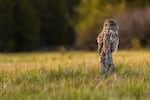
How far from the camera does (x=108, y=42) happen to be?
919cm

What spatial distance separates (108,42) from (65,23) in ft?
148

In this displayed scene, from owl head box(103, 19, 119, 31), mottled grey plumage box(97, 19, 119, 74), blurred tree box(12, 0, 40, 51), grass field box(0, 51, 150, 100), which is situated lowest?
blurred tree box(12, 0, 40, 51)

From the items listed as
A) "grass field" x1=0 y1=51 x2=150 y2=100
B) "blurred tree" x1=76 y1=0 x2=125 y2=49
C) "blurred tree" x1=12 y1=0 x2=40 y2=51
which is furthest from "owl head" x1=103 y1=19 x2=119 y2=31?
"blurred tree" x1=12 y1=0 x2=40 y2=51

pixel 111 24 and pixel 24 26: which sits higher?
pixel 111 24

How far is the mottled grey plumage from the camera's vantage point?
9148 millimetres

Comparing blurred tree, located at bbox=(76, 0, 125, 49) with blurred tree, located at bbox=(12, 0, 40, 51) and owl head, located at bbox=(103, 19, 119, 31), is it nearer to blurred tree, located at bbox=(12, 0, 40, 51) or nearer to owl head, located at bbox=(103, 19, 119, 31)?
blurred tree, located at bbox=(12, 0, 40, 51)

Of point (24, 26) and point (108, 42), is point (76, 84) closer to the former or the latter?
point (108, 42)

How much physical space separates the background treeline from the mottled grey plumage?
→ 26.2 m

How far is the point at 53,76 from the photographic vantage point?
31.0 feet

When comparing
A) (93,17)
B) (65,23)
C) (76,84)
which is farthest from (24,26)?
(76,84)

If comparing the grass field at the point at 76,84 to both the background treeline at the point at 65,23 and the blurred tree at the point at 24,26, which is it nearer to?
the background treeline at the point at 65,23

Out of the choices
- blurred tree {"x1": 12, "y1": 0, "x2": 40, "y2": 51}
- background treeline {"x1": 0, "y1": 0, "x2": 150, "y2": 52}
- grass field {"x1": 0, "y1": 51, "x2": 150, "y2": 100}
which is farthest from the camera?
blurred tree {"x1": 12, "y1": 0, "x2": 40, "y2": 51}

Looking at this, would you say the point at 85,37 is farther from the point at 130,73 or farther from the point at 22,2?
the point at 130,73

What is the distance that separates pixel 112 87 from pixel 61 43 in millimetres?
45937
